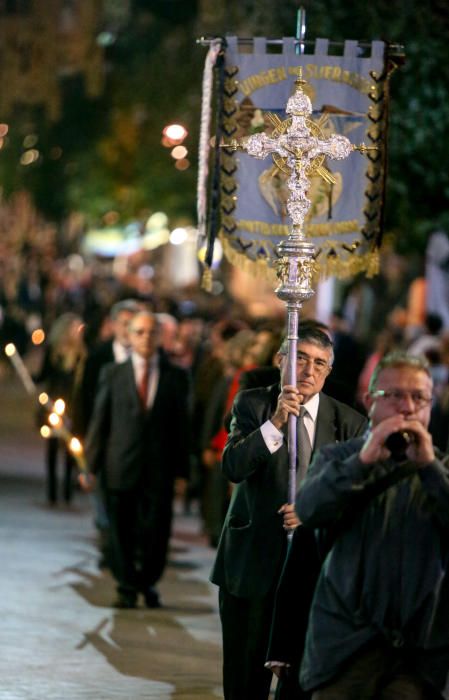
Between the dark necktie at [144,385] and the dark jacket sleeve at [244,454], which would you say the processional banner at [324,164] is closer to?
the dark jacket sleeve at [244,454]

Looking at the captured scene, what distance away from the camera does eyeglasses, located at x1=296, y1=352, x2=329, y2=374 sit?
7918mm

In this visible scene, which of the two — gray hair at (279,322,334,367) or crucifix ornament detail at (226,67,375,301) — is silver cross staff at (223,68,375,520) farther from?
gray hair at (279,322,334,367)

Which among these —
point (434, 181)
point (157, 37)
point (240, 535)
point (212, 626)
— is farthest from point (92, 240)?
point (240, 535)

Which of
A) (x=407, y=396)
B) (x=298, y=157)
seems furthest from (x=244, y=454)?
(x=407, y=396)

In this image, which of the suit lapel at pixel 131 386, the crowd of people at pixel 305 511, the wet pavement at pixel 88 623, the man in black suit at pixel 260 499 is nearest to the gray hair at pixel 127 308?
the crowd of people at pixel 305 511

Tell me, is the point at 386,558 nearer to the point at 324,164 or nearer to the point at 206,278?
the point at 206,278

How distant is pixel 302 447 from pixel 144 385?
4.73 metres

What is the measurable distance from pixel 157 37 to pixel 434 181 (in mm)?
23417

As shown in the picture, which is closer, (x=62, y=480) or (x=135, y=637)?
(x=135, y=637)

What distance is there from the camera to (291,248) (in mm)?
7758

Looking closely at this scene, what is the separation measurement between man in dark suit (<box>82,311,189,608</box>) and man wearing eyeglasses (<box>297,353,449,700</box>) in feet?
20.6

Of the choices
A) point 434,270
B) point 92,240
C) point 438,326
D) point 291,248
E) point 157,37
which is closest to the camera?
point 291,248

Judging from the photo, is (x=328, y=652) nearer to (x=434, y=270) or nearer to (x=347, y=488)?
(x=347, y=488)

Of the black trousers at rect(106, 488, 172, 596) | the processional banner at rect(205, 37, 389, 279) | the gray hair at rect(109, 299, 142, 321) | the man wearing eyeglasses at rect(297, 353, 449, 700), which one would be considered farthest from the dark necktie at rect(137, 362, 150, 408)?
the man wearing eyeglasses at rect(297, 353, 449, 700)
